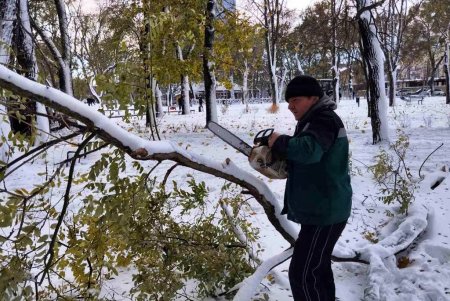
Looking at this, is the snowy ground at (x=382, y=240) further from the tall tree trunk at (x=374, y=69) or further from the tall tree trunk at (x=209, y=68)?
the tall tree trunk at (x=209, y=68)

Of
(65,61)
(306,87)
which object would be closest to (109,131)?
(306,87)

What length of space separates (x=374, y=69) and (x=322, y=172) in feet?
25.6

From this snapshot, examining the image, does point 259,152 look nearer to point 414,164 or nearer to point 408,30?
point 414,164

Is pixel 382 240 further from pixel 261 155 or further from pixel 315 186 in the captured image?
pixel 261 155

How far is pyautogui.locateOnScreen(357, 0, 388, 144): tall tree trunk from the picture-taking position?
870 centimetres

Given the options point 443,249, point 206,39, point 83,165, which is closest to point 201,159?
point 443,249

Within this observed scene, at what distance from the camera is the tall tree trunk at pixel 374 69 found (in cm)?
870

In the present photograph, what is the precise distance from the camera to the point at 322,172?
6.99ft

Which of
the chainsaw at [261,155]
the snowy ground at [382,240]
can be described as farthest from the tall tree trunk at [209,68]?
the chainsaw at [261,155]

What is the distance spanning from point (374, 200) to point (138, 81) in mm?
4165

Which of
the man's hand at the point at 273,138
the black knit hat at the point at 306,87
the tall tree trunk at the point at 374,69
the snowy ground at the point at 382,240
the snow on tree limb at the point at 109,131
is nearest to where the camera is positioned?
the snow on tree limb at the point at 109,131

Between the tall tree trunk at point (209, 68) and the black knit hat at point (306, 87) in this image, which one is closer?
the black knit hat at point (306, 87)

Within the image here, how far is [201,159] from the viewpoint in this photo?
2123 millimetres

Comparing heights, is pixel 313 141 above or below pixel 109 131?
below
